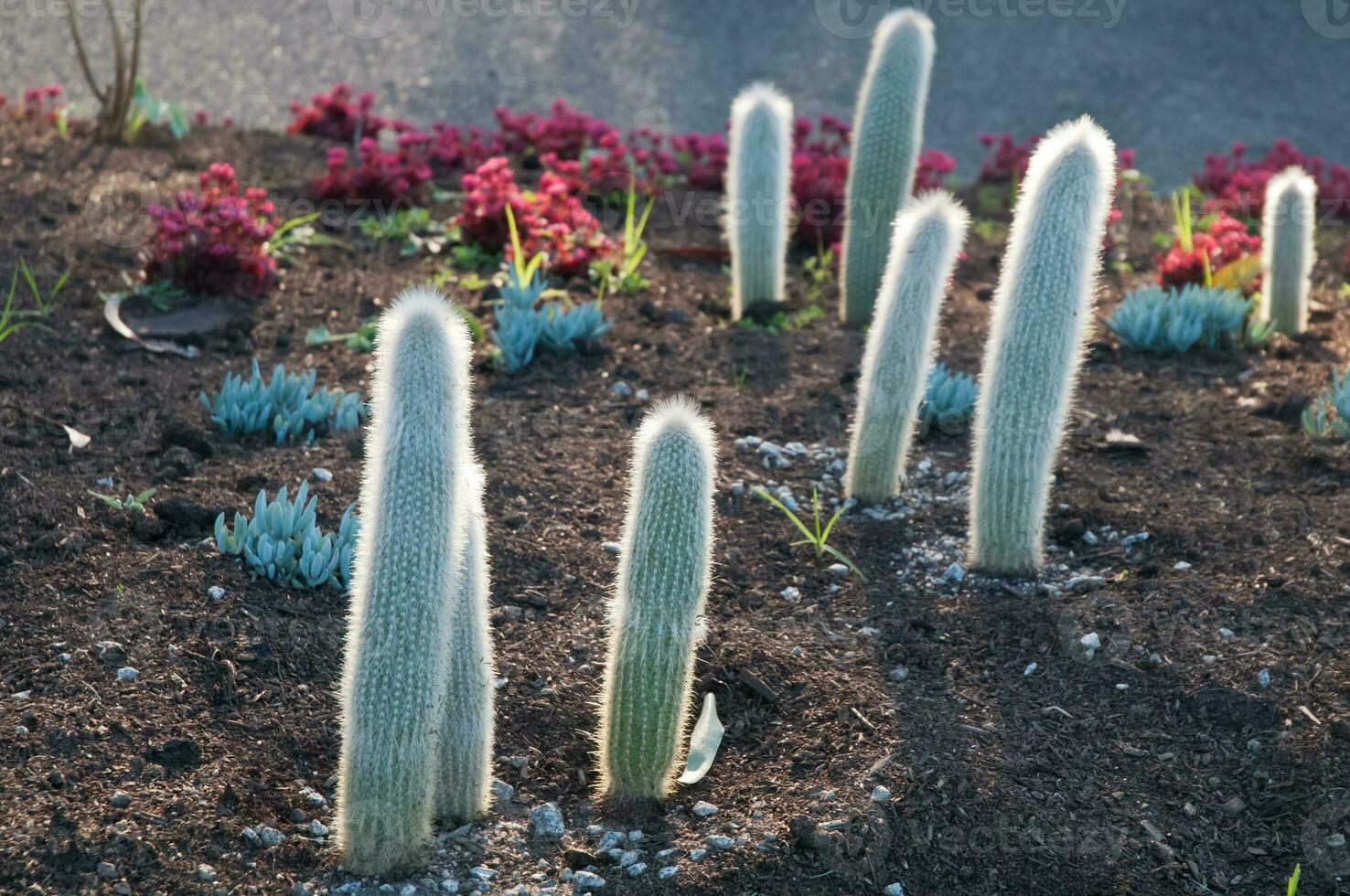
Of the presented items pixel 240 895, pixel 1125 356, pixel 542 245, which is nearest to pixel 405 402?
pixel 240 895

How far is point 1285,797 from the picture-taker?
A: 3.31 metres

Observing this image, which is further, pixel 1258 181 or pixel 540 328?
pixel 1258 181

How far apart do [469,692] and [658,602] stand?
450 mm

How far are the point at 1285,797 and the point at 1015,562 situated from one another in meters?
1.10

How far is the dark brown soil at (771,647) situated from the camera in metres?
3.11

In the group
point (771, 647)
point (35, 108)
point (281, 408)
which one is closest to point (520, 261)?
point (281, 408)

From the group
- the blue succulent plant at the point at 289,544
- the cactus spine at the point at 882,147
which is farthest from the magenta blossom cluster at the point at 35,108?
the blue succulent plant at the point at 289,544

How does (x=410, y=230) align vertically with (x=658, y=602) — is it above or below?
above

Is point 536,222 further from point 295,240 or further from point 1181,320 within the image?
point 1181,320

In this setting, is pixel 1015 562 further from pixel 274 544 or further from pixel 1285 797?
pixel 274 544

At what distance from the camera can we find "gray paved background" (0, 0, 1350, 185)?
9156 millimetres

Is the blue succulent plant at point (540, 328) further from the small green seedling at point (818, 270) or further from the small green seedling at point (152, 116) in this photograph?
the small green seedling at point (152, 116)

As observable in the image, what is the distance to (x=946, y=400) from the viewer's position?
520cm

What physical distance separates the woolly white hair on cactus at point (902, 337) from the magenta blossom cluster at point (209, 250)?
281cm
